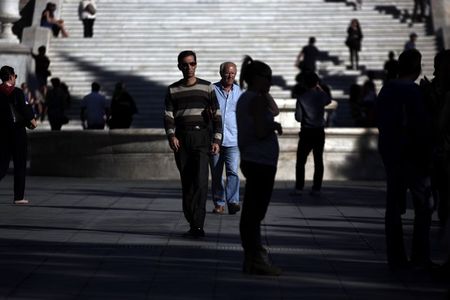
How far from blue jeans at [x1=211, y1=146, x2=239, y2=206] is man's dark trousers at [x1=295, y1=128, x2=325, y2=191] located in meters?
3.13

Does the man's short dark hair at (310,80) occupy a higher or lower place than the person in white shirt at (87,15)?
higher

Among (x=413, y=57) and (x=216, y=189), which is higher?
(x=413, y=57)

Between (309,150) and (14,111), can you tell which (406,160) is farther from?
(309,150)

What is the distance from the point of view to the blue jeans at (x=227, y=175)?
16250mm

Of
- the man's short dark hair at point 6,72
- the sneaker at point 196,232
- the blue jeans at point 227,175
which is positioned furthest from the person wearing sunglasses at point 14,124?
the sneaker at point 196,232

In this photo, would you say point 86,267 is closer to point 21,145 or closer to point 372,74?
point 21,145

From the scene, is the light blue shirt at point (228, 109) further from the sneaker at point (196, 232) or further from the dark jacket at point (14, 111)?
the sneaker at point (196, 232)

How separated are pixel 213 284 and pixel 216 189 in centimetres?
614

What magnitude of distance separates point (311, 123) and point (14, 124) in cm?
398

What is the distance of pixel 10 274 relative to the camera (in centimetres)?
1063

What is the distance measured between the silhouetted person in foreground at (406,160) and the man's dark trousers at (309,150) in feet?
26.9

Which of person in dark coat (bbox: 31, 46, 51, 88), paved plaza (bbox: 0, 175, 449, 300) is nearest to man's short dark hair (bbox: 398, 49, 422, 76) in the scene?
paved plaza (bbox: 0, 175, 449, 300)

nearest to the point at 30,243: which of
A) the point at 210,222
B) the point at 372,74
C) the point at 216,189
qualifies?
the point at 210,222

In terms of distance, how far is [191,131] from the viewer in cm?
1350
